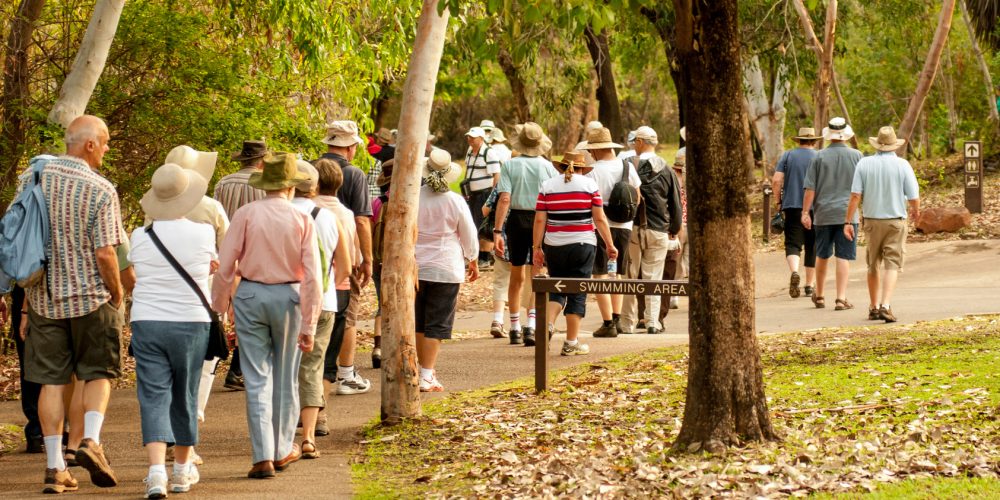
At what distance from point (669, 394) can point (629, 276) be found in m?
4.05

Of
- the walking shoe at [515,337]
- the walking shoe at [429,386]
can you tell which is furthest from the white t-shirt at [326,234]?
the walking shoe at [515,337]

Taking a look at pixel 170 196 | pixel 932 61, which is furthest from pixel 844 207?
pixel 932 61

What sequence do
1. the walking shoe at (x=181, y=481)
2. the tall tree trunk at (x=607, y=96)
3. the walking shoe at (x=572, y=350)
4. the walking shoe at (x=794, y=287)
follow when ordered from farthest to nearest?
1. the tall tree trunk at (x=607, y=96)
2. the walking shoe at (x=794, y=287)
3. the walking shoe at (x=572, y=350)
4. the walking shoe at (x=181, y=481)

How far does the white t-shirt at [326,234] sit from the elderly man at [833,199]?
731 cm

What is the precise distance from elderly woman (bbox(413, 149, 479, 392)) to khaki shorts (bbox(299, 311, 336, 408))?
202 centimetres

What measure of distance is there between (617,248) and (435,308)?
316cm

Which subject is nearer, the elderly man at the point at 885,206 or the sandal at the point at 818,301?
the elderly man at the point at 885,206

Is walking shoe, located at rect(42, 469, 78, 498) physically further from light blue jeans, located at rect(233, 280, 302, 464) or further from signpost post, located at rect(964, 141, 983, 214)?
signpost post, located at rect(964, 141, 983, 214)

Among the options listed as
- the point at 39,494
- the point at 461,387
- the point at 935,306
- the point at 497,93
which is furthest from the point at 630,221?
the point at 497,93

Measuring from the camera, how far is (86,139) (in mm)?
7672

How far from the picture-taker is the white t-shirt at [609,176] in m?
13.0

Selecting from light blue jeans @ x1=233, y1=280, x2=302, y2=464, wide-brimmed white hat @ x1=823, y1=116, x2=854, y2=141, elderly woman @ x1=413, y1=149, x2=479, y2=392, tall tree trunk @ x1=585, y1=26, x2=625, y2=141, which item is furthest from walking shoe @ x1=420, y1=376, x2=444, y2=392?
tall tree trunk @ x1=585, y1=26, x2=625, y2=141

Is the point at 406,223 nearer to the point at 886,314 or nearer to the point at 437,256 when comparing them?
the point at 437,256

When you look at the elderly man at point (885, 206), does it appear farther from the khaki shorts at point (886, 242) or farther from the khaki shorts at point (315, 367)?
the khaki shorts at point (315, 367)
